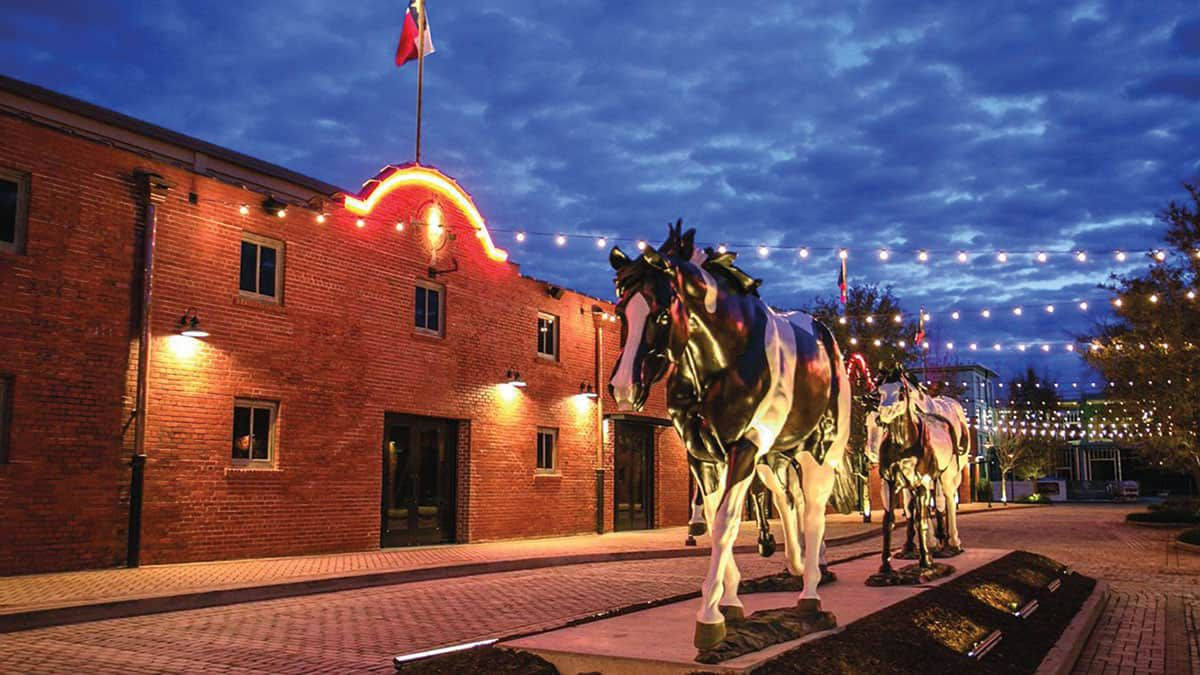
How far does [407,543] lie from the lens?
18.7 m

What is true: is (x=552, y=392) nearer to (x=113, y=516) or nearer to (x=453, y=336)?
(x=453, y=336)

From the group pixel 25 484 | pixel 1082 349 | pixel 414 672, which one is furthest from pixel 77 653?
pixel 1082 349

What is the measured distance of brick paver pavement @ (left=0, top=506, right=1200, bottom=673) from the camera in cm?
779

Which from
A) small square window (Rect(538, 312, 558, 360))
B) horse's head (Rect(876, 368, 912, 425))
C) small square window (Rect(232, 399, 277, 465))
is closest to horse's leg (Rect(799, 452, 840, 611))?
horse's head (Rect(876, 368, 912, 425))

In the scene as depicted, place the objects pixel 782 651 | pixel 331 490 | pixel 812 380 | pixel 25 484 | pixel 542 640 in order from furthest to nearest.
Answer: pixel 331 490
pixel 25 484
pixel 812 380
pixel 542 640
pixel 782 651

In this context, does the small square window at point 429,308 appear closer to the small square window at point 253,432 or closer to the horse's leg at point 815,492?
the small square window at point 253,432

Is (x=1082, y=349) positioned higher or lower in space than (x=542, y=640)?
higher

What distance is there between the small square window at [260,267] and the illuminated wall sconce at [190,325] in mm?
1110

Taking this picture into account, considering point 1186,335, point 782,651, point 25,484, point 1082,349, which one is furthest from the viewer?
point 1082,349

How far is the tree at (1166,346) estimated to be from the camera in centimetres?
2136

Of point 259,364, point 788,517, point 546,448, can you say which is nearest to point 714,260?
point 788,517

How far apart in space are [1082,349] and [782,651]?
24.7 meters

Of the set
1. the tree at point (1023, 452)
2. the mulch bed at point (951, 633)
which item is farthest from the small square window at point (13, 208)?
the tree at point (1023, 452)

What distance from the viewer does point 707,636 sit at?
525 cm
